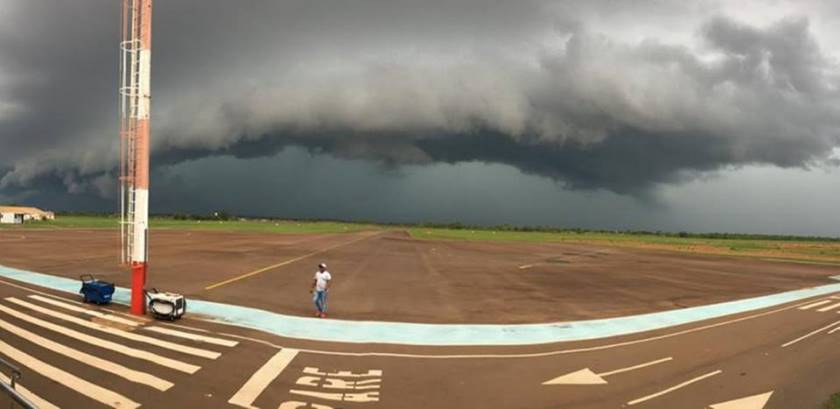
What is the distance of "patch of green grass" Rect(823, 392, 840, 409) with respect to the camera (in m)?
12.2

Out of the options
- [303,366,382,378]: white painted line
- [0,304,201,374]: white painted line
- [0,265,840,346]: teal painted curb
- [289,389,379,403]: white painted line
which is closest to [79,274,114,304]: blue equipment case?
[0,265,840,346]: teal painted curb

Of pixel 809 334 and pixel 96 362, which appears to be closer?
pixel 96 362

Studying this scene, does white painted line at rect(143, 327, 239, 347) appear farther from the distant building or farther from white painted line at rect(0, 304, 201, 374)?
the distant building

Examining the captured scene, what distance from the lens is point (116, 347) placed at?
15.1 metres

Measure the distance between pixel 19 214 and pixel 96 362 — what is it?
155 metres

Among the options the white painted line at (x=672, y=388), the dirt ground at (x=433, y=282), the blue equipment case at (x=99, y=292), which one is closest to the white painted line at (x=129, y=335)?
the blue equipment case at (x=99, y=292)

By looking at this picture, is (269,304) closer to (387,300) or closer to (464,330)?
(387,300)

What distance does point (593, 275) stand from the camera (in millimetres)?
40438

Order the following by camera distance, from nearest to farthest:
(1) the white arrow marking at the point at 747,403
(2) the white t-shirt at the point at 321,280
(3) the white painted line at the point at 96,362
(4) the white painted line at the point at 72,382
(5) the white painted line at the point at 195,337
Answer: (4) the white painted line at the point at 72,382
(1) the white arrow marking at the point at 747,403
(3) the white painted line at the point at 96,362
(5) the white painted line at the point at 195,337
(2) the white t-shirt at the point at 321,280

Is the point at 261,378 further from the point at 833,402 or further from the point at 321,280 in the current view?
the point at 833,402

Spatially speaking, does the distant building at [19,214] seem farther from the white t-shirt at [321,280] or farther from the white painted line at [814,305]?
the white painted line at [814,305]

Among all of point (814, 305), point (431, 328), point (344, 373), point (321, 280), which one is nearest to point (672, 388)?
point (344, 373)

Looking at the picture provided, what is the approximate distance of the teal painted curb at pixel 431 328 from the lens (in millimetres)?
17656

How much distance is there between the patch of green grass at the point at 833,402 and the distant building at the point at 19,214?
156 metres
